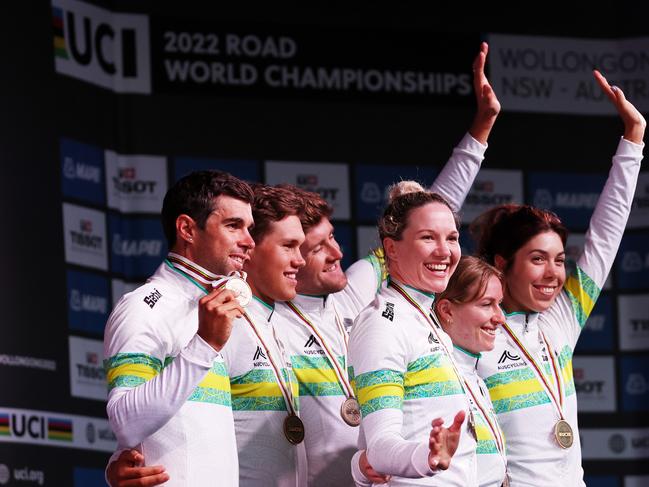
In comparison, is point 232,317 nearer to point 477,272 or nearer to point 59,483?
point 477,272

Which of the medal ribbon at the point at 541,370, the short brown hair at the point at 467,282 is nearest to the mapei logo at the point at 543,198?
the medal ribbon at the point at 541,370

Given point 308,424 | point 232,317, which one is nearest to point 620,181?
point 308,424

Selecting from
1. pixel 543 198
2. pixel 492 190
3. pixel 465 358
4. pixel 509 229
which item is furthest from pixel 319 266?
pixel 543 198

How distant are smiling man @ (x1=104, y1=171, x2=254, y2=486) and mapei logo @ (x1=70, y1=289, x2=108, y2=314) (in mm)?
2034

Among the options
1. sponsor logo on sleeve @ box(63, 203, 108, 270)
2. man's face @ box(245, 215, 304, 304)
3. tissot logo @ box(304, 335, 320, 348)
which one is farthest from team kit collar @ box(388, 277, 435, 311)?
sponsor logo on sleeve @ box(63, 203, 108, 270)

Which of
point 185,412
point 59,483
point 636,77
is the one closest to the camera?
point 185,412

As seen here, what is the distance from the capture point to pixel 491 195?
6500 millimetres

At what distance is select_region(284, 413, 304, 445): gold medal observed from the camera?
378 cm

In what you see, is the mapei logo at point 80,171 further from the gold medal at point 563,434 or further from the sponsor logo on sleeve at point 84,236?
the gold medal at point 563,434

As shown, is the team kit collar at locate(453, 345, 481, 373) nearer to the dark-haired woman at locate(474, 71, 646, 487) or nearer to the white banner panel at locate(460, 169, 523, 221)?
the dark-haired woman at locate(474, 71, 646, 487)

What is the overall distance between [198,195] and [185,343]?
0.41m

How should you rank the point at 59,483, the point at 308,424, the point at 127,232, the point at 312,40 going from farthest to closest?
1. the point at 312,40
2. the point at 127,232
3. the point at 59,483
4. the point at 308,424

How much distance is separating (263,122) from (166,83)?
475mm

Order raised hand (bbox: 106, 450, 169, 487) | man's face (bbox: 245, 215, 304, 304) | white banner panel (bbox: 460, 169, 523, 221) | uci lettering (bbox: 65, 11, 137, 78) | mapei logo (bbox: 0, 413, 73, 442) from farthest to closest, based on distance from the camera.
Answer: white banner panel (bbox: 460, 169, 523, 221)
uci lettering (bbox: 65, 11, 137, 78)
mapei logo (bbox: 0, 413, 73, 442)
man's face (bbox: 245, 215, 304, 304)
raised hand (bbox: 106, 450, 169, 487)
